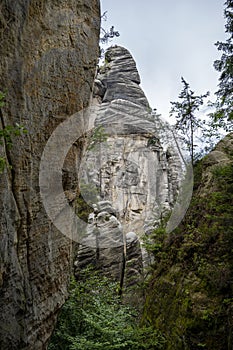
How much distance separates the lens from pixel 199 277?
22.1 feet

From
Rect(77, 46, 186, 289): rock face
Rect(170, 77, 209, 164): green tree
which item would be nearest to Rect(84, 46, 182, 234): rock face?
Rect(77, 46, 186, 289): rock face

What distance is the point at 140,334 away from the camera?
657 cm

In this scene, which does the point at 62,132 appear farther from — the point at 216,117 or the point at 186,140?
the point at 186,140

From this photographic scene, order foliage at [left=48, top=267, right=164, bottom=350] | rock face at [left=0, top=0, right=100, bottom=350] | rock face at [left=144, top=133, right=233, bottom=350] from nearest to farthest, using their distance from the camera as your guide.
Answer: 1. rock face at [left=0, top=0, right=100, bottom=350]
2. rock face at [left=144, top=133, right=233, bottom=350]
3. foliage at [left=48, top=267, right=164, bottom=350]

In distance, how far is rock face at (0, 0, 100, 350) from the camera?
4008mm

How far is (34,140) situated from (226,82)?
5135 millimetres

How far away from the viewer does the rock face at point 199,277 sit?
5.80m

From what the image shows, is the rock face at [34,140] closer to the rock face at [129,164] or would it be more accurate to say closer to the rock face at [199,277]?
the rock face at [199,277]

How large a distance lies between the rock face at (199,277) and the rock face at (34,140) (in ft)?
7.96

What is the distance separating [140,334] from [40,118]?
449 cm

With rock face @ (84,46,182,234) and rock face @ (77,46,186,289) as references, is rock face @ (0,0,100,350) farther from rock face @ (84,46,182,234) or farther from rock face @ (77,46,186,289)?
rock face @ (84,46,182,234)

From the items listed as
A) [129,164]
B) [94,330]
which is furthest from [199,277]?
[129,164]

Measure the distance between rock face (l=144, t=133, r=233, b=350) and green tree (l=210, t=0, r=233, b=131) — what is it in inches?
19.3

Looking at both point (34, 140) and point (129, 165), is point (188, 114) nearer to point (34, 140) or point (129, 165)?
point (34, 140)
